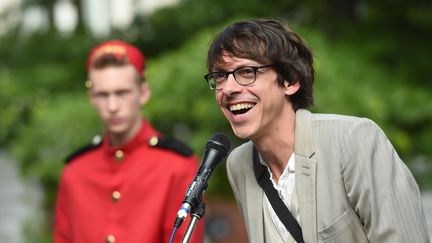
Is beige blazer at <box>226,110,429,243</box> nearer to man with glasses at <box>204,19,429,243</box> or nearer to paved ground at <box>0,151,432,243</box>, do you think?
man with glasses at <box>204,19,429,243</box>

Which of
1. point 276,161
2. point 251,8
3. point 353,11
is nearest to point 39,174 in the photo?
point 251,8

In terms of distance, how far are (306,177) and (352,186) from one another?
0.63ft

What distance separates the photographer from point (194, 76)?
6.68 meters

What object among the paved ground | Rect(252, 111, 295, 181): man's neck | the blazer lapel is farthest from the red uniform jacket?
the paved ground

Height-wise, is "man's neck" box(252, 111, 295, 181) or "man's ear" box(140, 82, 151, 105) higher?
"man's ear" box(140, 82, 151, 105)

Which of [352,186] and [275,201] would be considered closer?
[352,186]

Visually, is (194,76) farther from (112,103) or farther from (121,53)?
(112,103)

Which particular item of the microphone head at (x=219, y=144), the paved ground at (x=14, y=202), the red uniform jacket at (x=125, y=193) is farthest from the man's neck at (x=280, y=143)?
the paved ground at (x=14, y=202)

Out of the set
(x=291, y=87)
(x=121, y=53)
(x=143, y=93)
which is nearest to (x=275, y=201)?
(x=291, y=87)

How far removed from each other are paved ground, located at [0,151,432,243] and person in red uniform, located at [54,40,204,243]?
12.6 feet

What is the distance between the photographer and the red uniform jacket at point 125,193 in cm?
489

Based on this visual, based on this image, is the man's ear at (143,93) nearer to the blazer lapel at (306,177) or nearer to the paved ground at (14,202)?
the blazer lapel at (306,177)

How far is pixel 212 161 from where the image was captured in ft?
11.8

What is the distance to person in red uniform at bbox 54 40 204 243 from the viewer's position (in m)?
4.91
